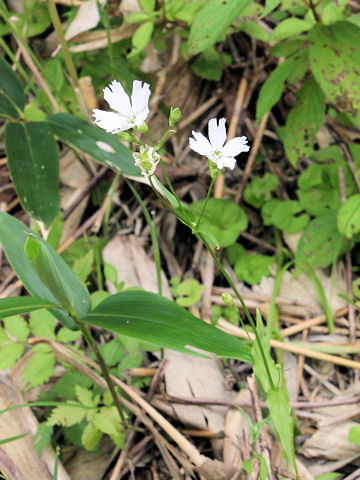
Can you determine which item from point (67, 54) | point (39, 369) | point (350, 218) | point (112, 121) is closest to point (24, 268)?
point (39, 369)

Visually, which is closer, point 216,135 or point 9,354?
point 216,135

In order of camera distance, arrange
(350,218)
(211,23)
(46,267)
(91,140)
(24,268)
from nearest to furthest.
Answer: (46,267)
(24,268)
(211,23)
(350,218)
(91,140)

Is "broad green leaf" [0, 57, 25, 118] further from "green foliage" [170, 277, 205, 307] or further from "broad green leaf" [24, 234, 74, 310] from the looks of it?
"broad green leaf" [24, 234, 74, 310]

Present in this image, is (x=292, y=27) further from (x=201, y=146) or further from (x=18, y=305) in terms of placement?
(x=18, y=305)

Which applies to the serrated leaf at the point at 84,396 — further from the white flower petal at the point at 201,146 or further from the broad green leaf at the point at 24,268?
the white flower petal at the point at 201,146

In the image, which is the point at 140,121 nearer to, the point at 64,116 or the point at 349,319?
the point at 64,116

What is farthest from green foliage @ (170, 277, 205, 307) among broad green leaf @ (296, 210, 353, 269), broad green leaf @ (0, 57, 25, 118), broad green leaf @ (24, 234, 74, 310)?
broad green leaf @ (0, 57, 25, 118)

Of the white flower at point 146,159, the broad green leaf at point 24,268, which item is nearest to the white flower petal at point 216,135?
the white flower at point 146,159

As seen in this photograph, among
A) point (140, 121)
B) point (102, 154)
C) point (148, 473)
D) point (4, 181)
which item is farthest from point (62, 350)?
point (4, 181)
